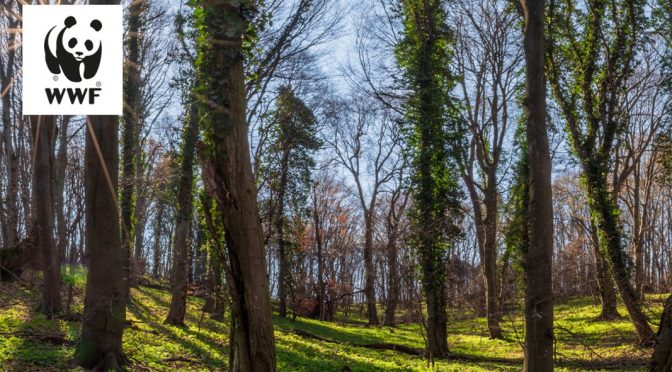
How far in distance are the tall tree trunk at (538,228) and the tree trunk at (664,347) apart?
4.23 feet

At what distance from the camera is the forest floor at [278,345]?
9016mm

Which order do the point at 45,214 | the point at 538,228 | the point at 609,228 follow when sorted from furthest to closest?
the point at 609,228, the point at 45,214, the point at 538,228

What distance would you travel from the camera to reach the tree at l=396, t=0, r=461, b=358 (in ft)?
54.7

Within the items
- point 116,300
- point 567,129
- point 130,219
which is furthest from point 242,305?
point 567,129

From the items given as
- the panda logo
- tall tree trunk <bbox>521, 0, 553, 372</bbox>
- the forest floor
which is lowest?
the forest floor

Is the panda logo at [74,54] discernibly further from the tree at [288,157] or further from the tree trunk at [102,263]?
the tree at [288,157]

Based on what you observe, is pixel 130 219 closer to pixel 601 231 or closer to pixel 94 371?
pixel 94 371

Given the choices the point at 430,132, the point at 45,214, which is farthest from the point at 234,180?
the point at 430,132

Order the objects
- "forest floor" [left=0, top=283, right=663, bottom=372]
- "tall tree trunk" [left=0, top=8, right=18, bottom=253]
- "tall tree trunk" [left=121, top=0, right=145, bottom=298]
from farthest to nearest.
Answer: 1. "tall tree trunk" [left=0, top=8, right=18, bottom=253]
2. "tall tree trunk" [left=121, top=0, right=145, bottom=298]
3. "forest floor" [left=0, top=283, right=663, bottom=372]

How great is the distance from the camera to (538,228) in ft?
25.0

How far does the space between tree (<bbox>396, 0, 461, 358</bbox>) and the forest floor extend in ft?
10.6

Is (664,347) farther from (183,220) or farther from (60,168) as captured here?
(60,168)

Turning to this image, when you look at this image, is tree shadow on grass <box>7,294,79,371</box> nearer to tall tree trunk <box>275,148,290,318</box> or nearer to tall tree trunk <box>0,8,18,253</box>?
tall tree trunk <box>0,8,18,253</box>

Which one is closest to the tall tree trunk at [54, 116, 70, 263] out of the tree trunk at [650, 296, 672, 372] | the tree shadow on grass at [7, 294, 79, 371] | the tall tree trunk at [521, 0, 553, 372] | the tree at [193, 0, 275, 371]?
the tree shadow on grass at [7, 294, 79, 371]
